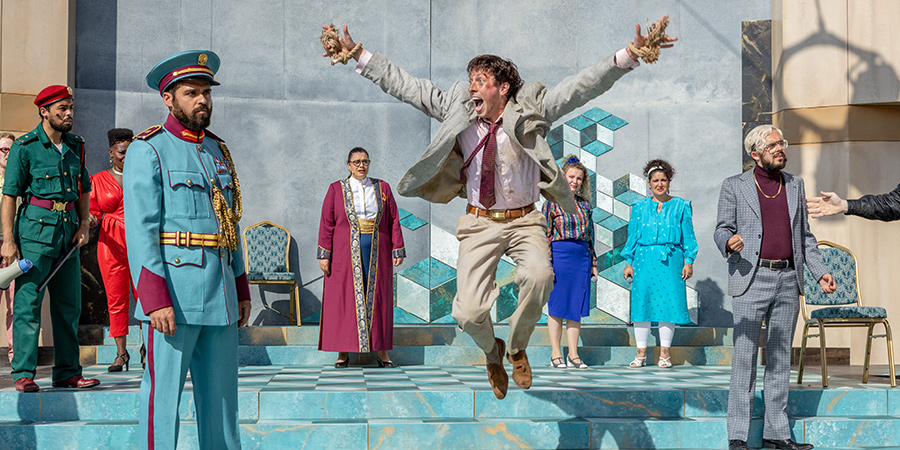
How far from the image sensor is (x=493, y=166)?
434 cm

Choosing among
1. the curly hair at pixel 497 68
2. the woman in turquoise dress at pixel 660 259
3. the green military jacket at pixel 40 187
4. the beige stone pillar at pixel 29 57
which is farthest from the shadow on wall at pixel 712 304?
the green military jacket at pixel 40 187

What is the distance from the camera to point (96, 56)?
904 cm

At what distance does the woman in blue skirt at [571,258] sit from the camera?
23.0 ft

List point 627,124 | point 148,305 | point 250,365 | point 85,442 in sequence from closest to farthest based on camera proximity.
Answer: point 148,305 < point 85,442 < point 250,365 < point 627,124

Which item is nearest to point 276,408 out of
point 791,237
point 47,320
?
point 791,237

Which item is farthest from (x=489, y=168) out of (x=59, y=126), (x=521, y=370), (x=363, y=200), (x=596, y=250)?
(x=596, y=250)

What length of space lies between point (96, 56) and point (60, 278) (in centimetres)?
464

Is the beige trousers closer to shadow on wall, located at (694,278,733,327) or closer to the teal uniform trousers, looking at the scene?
the teal uniform trousers

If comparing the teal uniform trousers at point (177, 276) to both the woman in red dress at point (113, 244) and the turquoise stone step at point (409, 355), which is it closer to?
the woman in red dress at point (113, 244)

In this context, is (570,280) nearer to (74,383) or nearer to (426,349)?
(426,349)

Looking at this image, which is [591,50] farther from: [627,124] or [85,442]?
[85,442]

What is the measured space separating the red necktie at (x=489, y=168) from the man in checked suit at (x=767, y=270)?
4.30ft

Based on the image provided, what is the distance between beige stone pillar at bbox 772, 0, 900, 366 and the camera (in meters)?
8.01

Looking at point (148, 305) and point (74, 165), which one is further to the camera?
point (74, 165)
